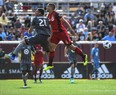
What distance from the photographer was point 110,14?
102 feet

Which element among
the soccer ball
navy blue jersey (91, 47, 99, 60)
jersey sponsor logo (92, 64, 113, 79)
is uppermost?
the soccer ball

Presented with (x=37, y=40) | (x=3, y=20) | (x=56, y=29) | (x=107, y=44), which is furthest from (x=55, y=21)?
(x=3, y=20)

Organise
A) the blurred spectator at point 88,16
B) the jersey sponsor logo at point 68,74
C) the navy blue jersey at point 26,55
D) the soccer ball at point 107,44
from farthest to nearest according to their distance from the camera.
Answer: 1. the blurred spectator at point 88,16
2. the soccer ball at point 107,44
3. the jersey sponsor logo at point 68,74
4. the navy blue jersey at point 26,55

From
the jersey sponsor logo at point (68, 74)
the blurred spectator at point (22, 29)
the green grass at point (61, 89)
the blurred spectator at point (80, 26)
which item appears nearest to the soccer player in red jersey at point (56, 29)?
the green grass at point (61, 89)

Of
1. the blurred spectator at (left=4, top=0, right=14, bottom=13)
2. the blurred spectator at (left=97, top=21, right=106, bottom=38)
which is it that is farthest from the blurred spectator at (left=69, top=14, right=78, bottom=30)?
the blurred spectator at (left=4, top=0, right=14, bottom=13)

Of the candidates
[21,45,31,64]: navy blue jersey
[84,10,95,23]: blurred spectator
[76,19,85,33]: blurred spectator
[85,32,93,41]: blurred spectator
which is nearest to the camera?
[21,45,31,64]: navy blue jersey

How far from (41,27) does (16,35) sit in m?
12.5

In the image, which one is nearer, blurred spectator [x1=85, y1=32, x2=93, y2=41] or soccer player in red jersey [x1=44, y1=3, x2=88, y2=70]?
soccer player in red jersey [x1=44, y1=3, x2=88, y2=70]

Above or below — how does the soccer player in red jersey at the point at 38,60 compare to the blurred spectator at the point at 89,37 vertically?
below

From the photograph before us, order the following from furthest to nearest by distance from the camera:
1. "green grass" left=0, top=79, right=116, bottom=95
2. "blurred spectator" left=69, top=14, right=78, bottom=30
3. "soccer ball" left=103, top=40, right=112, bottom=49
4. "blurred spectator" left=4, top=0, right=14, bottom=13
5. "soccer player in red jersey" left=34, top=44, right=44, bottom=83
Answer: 1. "blurred spectator" left=4, top=0, right=14, bottom=13
2. "blurred spectator" left=69, top=14, right=78, bottom=30
3. "soccer ball" left=103, top=40, right=112, bottom=49
4. "soccer player in red jersey" left=34, top=44, right=44, bottom=83
5. "green grass" left=0, top=79, right=116, bottom=95

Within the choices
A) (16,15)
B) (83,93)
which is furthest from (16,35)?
(83,93)

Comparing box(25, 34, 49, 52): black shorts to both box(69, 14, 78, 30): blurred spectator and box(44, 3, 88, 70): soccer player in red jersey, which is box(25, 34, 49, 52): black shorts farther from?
box(69, 14, 78, 30): blurred spectator

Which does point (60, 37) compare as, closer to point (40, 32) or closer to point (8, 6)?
point (40, 32)

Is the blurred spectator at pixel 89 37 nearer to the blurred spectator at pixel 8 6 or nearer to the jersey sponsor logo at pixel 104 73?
the jersey sponsor logo at pixel 104 73
